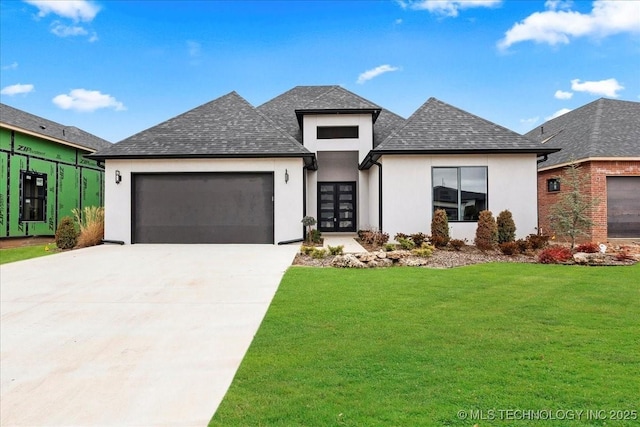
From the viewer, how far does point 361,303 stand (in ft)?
16.9

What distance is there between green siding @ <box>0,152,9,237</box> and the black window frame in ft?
38.7

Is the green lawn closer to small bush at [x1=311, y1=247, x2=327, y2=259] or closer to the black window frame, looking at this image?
small bush at [x1=311, y1=247, x2=327, y2=259]

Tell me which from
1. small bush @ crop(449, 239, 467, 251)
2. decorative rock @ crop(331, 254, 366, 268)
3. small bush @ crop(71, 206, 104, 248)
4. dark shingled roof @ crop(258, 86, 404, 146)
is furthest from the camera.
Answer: dark shingled roof @ crop(258, 86, 404, 146)

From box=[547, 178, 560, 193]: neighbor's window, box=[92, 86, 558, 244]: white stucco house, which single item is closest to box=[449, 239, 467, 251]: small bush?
box=[92, 86, 558, 244]: white stucco house

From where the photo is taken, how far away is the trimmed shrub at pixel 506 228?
10.8m

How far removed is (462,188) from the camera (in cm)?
1191

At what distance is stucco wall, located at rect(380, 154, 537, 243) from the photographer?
11.9 meters

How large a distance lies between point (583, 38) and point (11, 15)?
79.1ft

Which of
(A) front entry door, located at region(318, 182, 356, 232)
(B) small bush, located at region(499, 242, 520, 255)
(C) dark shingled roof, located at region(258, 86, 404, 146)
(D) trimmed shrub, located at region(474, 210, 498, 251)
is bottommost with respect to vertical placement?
(B) small bush, located at region(499, 242, 520, 255)

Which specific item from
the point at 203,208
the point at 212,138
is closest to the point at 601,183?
the point at 212,138

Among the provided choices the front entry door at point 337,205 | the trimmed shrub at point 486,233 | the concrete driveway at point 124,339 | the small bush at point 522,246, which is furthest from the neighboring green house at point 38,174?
the small bush at point 522,246

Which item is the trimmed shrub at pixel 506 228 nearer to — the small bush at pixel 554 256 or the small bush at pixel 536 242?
the small bush at pixel 536 242

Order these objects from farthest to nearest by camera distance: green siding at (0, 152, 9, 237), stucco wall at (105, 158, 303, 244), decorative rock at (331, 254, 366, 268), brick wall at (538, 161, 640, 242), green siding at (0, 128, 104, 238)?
green siding at (0, 128, 104, 238)
green siding at (0, 152, 9, 237)
brick wall at (538, 161, 640, 242)
stucco wall at (105, 158, 303, 244)
decorative rock at (331, 254, 366, 268)

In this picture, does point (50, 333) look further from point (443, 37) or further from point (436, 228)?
point (443, 37)
